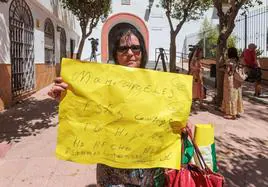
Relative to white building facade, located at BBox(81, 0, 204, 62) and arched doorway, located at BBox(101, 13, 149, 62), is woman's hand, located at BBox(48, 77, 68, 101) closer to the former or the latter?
white building facade, located at BBox(81, 0, 204, 62)

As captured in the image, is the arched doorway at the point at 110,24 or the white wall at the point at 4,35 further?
the arched doorway at the point at 110,24

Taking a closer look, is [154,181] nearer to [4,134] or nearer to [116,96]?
→ [116,96]

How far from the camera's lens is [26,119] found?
8.93m

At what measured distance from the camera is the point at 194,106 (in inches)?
413

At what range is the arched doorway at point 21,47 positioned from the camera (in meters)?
11.4

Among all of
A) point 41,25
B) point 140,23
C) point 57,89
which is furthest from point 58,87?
point 140,23

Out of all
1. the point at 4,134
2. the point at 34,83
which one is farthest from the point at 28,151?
the point at 34,83

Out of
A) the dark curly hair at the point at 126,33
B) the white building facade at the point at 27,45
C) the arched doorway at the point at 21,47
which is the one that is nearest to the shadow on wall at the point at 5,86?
the white building facade at the point at 27,45

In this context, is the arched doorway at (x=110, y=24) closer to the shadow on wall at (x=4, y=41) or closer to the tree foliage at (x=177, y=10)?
the tree foliage at (x=177, y=10)

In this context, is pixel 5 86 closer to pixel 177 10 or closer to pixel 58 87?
pixel 58 87

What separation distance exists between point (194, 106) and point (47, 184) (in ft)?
20.9

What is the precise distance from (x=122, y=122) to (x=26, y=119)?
707cm

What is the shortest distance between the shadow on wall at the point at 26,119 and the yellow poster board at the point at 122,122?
491cm

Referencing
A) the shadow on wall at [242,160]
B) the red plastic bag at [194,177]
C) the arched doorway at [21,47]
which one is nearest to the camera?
the red plastic bag at [194,177]
